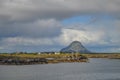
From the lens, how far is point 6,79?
99.5 m

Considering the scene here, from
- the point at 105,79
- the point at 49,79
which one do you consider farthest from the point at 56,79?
the point at 105,79

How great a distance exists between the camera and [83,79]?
98500 millimetres

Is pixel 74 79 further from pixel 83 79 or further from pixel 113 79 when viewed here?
pixel 113 79

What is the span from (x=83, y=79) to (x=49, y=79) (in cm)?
1103

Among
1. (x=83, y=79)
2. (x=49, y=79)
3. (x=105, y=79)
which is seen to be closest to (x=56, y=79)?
(x=49, y=79)

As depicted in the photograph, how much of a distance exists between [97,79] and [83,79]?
4.52m

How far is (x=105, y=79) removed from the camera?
3900 inches

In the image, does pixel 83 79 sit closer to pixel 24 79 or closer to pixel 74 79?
pixel 74 79

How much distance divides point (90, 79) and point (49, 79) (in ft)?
43.5

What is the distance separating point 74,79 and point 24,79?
634 inches

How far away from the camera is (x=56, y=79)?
9844 cm

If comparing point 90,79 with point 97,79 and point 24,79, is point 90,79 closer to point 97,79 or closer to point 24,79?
point 97,79

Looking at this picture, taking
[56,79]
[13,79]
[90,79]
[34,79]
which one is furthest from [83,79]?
[13,79]

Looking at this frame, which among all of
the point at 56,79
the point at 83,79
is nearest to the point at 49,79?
the point at 56,79
